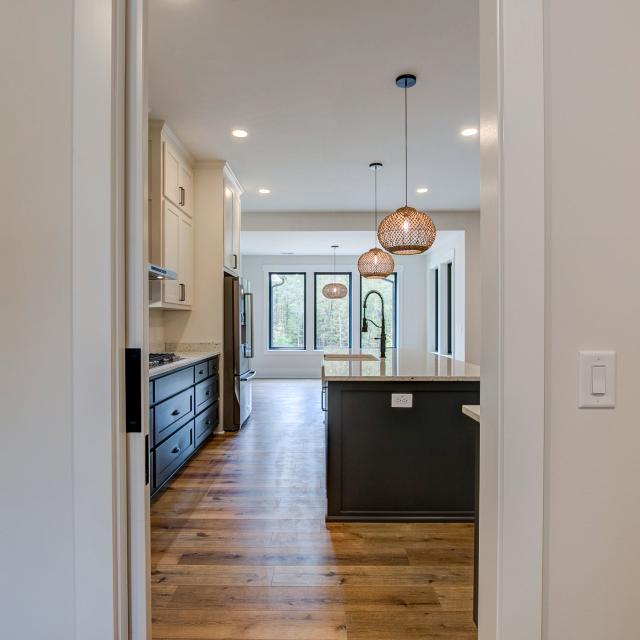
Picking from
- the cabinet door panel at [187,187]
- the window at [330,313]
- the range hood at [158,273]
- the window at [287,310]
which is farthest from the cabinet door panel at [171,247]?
the window at [330,313]

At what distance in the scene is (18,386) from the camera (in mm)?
798

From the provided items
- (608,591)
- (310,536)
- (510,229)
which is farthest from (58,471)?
(310,536)

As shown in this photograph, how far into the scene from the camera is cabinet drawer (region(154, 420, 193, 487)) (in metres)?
2.80

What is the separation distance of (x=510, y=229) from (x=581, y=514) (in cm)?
55

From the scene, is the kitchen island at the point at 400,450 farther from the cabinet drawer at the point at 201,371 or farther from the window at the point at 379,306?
the window at the point at 379,306

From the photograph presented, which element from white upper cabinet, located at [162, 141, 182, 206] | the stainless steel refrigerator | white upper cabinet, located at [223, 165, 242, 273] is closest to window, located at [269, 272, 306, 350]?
white upper cabinet, located at [223, 165, 242, 273]

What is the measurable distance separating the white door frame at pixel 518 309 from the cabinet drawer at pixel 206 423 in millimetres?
3241

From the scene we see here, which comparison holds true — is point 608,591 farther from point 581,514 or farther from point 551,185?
point 551,185

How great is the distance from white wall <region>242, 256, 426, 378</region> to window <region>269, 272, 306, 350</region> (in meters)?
0.16

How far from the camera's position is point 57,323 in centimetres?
79

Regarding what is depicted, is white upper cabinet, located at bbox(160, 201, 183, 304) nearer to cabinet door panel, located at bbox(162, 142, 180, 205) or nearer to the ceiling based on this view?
cabinet door panel, located at bbox(162, 142, 180, 205)

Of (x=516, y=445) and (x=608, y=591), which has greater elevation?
(x=516, y=445)

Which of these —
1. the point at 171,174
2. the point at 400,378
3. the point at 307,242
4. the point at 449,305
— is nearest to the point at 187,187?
the point at 171,174

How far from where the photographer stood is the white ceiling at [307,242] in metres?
6.63
